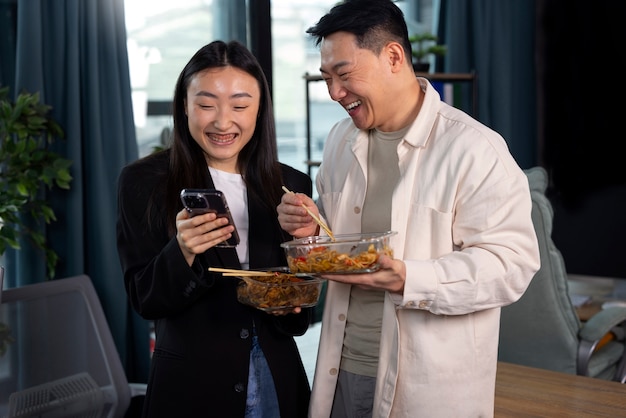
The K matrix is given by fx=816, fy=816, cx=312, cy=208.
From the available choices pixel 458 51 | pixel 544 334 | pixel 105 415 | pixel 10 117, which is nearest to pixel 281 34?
pixel 458 51

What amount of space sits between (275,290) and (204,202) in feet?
0.79

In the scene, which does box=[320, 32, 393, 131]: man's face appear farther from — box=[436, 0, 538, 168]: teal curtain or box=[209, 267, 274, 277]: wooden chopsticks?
box=[436, 0, 538, 168]: teal curtain

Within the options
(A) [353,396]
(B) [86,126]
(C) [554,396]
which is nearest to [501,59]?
(B) [86,126]

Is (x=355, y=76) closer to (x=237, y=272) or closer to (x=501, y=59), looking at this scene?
(x=237, y=272)

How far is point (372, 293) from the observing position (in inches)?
69.4

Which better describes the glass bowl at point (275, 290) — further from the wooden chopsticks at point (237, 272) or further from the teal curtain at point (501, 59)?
the teal curtain at point (501, 59)

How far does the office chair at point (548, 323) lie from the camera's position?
2719mm

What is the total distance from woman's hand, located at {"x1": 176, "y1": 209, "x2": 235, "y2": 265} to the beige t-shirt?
1.11ft

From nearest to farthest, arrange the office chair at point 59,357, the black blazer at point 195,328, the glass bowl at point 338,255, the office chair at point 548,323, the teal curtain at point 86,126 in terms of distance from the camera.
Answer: the glass bowl at point 338,255 < the black blazer at point 195,328 < the office chair at point 59,357 < the office chair at point 548,323 < the teal curtain at point 86,126

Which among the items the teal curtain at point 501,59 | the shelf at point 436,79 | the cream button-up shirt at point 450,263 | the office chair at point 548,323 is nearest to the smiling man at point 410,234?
the cream button-up shirt at point 450,263

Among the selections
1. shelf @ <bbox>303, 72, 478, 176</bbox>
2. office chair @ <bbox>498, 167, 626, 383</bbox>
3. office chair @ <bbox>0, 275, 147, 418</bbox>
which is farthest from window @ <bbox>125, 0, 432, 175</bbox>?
office chair @ <bbox>498, 167, 626, 383</bbox>

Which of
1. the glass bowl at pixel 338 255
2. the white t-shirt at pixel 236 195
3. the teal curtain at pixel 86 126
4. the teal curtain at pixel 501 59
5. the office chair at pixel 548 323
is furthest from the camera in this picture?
the teal curtain at pixel 501 59

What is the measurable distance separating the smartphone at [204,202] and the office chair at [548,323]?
1.45m

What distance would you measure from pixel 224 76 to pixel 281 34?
288 centimetres
